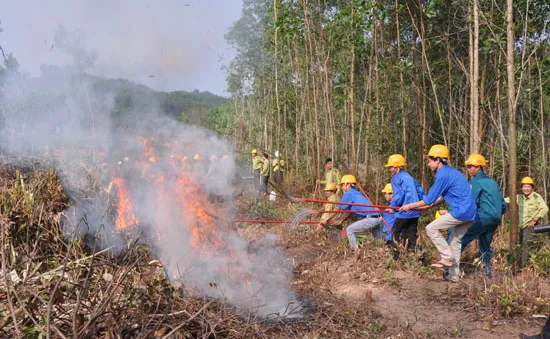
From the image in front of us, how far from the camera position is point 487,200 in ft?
22.0

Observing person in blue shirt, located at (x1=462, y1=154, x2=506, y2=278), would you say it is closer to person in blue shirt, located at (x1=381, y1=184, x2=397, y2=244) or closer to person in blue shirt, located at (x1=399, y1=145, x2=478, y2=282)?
person in blue shirt, located at (x1=399, y1=145, x2=478, y2=282)

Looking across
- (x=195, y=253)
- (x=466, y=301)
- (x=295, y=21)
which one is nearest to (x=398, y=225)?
(x=466, y=301)

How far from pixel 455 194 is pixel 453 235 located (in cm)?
65

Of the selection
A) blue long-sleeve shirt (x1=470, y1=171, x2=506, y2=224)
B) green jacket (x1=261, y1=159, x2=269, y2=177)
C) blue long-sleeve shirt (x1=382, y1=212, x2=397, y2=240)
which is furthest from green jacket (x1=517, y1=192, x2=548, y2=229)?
green jacket (x1=261, y1=159, x2=269, y2=177)

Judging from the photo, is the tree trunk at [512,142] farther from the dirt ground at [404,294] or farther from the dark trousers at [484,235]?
the dirt ground at [404,294]

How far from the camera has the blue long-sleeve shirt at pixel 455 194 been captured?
6.28 metres

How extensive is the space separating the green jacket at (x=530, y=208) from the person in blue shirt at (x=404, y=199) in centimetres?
173

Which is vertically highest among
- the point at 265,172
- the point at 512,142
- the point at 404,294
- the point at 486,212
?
the point at 512,142

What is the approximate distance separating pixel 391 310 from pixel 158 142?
478 centimetres

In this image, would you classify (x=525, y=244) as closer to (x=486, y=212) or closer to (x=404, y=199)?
Answer: (x=486, y=212)

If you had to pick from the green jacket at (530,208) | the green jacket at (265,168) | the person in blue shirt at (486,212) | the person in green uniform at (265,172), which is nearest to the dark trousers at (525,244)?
the person in blue shirt at (486,212)

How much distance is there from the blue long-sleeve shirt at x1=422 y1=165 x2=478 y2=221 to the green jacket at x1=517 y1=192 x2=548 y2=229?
1.80 m

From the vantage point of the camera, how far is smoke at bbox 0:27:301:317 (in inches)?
267

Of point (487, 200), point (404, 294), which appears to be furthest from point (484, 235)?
point (404, 294)
